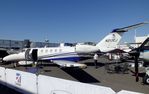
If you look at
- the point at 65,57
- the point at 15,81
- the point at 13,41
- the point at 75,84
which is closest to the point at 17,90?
the point at 15,81

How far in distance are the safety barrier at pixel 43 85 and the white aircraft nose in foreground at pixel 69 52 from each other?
13.0m

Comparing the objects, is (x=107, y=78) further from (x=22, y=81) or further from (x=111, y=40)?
(x=111, y=40)

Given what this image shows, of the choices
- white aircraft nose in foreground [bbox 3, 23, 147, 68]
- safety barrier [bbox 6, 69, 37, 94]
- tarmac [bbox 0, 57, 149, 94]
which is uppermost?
white aircraft nose in foreground [bbox 3, 23, 147, 68]

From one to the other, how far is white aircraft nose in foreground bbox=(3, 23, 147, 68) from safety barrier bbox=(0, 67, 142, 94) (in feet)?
42.7

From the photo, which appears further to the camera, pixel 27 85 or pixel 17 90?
pixel 17 90

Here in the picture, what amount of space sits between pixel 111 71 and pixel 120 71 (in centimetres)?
87

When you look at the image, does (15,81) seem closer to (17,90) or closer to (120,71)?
(17,90)

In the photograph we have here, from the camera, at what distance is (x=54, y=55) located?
26.8 m

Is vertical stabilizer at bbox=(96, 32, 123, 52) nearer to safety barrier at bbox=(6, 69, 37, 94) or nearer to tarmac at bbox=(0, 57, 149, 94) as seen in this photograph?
tarmac at bbox=(0, 57, 149, 94)

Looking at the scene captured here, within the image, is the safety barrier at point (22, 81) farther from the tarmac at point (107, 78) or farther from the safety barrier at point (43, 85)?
the tarmac at point (107, 78)

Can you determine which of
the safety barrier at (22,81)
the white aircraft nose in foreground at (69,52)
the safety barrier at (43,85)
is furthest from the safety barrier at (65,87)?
the white aircraft nose in foreground at (69,52)

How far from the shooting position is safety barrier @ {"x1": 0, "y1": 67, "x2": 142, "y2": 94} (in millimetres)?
6805

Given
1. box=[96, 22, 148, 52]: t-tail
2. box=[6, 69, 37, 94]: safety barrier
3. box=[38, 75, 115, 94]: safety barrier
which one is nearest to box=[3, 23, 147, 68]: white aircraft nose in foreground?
box=[96, 22, 148, 52]: t-tail

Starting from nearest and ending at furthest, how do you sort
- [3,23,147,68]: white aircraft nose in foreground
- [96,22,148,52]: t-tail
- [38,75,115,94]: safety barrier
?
[38,75,115,94]: safety barrier
[3,23,147,68]: white aircraft nose in foreground
[96,22,148,52]: t-tail
